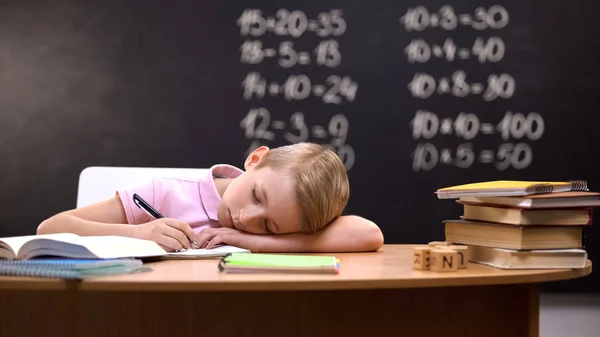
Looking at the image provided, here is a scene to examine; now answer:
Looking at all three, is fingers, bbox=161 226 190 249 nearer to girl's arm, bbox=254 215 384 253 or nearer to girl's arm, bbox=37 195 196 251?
girl's arm, bbox=37 195 196 251

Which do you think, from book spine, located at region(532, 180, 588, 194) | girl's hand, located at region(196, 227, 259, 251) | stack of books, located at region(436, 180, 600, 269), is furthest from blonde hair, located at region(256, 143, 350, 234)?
book spine, located at region(532, 180, 588, 194)

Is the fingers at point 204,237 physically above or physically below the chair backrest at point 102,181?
below

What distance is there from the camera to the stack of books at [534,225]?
1.15m

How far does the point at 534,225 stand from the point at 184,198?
2.93 ft

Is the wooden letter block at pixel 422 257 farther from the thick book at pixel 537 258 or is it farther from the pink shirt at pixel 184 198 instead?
the pink shirt at pixel 184 198

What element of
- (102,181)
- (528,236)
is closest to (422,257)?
(528,236)

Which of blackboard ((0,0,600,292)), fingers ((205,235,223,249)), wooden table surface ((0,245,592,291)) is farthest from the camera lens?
blackboard ((0,0,600,292))

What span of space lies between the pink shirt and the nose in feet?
0.74

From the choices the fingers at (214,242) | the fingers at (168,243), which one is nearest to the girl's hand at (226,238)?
the fingers at (214,242)

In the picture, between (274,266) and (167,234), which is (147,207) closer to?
(167,234)

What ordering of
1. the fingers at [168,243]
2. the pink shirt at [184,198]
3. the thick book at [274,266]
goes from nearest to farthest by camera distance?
1. the thick book at [274,266]
2. the fingers at [168,243]
3. the pink shirt at [184,198]

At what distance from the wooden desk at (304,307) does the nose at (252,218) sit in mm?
250

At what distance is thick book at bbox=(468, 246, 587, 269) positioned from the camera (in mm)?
1137

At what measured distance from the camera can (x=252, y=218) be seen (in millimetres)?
1415
